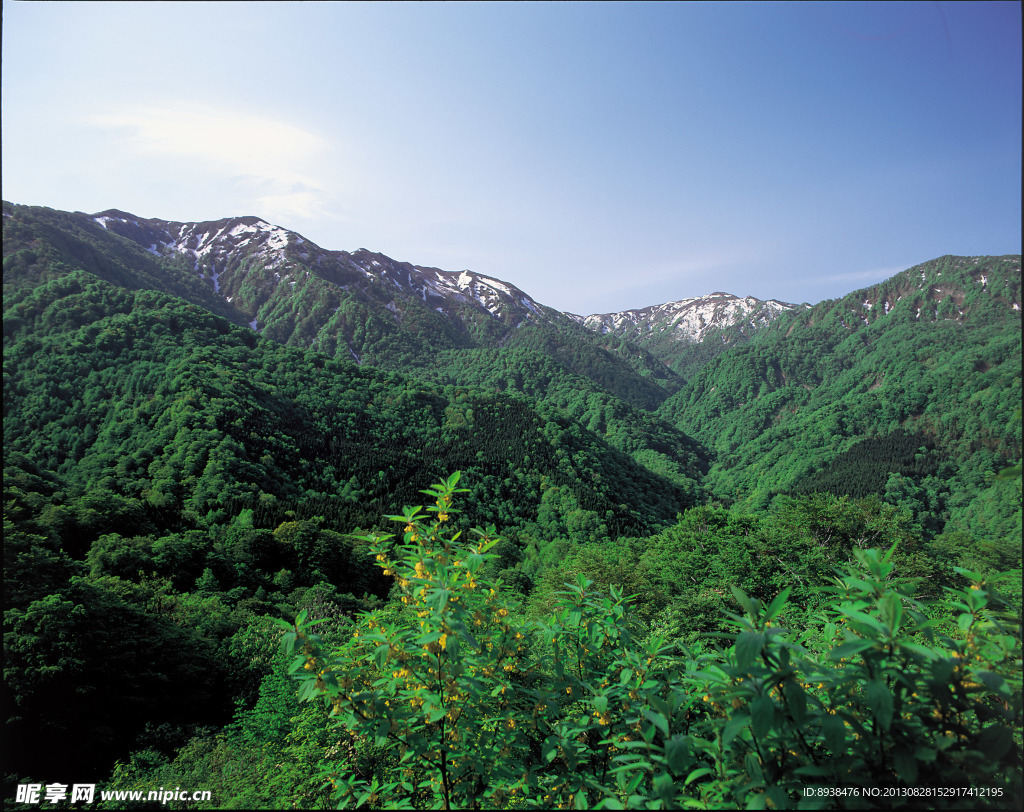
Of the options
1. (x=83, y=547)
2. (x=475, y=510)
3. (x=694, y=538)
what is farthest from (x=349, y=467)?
(x=694, y=538)

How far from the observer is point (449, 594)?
7.68 feet

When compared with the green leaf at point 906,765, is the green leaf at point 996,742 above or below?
above

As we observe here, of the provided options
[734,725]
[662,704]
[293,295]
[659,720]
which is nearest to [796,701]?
[734,725]

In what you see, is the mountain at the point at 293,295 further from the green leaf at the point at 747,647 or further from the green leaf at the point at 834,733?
the green leaf at the point at 834,733

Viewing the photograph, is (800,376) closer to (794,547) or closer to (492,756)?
(794,547)

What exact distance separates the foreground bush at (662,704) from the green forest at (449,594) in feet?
0.07

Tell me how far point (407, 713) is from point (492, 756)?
72cm

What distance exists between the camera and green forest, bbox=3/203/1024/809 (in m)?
2.01

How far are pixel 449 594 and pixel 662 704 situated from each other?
1.30 meters

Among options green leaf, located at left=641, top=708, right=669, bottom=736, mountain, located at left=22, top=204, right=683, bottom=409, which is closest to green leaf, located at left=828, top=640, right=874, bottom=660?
green leaf, located at left=641, top=708, right=669, bottom=736

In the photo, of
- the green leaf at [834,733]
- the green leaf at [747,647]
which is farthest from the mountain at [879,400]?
the green leaf at [747,647]

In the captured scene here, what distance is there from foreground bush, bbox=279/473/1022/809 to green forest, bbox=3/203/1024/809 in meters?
0.02

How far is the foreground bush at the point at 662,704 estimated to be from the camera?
183cm

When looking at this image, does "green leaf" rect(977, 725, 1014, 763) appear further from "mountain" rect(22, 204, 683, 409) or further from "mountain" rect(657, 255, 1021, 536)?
"mountain" rect(22, 204, 683, 409)
